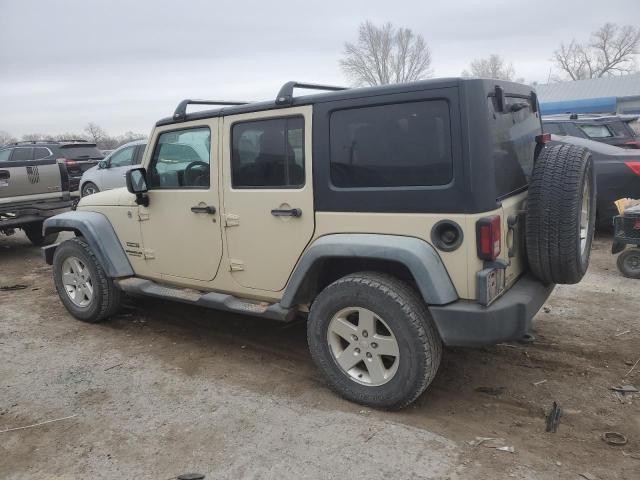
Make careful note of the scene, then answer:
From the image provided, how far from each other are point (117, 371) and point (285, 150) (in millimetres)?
2127

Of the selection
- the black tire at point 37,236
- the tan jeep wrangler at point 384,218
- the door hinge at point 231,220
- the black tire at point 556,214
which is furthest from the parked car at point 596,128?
the black tire at point 37,236

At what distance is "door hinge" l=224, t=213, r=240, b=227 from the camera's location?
3.86 meters

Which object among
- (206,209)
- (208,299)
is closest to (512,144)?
(206,209)

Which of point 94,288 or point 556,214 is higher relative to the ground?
point 556,214

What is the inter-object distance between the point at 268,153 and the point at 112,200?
1.93m

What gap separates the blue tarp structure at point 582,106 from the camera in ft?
111

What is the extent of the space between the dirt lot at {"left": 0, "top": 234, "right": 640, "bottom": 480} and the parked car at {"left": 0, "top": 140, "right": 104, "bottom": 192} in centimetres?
1003

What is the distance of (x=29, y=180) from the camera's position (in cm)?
832

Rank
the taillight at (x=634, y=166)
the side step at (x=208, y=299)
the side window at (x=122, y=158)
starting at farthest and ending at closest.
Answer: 1. the side window at (x=122, y=158)
2. the taillight at (x=634, y=166)
3. the side step at (x=208, y=299)

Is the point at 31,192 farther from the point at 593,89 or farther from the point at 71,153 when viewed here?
the point at 593,89

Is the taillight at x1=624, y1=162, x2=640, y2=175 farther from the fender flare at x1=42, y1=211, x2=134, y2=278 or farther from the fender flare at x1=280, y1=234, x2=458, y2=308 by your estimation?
the fender flare at x1=42, y1=211, x2=134, y2=278

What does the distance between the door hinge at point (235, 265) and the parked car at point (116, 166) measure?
8.87m

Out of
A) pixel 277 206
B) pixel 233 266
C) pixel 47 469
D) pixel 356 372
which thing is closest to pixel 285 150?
pixel 277 206

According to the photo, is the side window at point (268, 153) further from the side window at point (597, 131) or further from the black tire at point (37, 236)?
the side window at point (597, 131)
